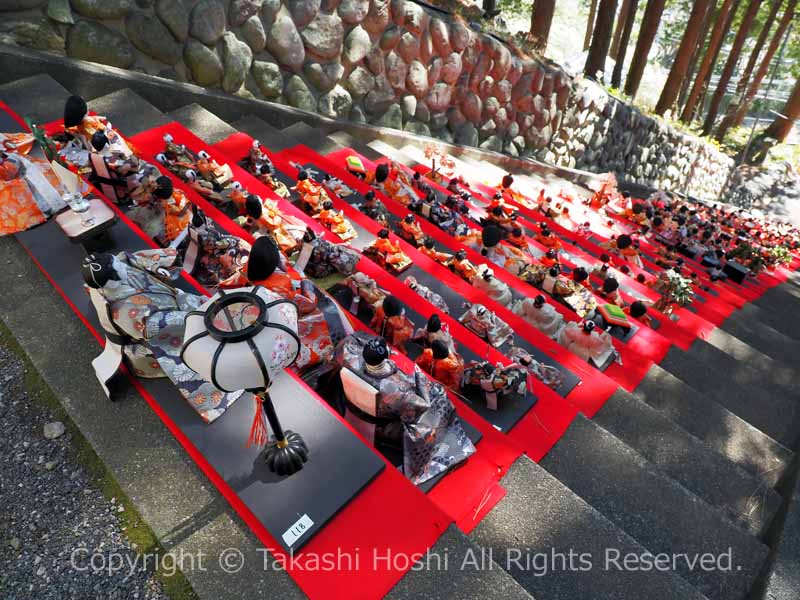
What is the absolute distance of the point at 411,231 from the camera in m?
6.62

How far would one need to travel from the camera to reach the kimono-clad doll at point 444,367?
14.1 ft

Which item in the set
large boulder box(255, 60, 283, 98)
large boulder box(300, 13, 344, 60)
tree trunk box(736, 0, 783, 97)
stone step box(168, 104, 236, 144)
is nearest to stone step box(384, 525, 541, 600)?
stone step box(168, 104, 236, 144)

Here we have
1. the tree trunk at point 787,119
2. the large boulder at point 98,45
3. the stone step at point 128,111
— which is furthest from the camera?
the tree trunk at point 787,119

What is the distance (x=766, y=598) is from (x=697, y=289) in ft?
21.5

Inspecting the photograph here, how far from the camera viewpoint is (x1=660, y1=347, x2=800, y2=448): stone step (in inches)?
220

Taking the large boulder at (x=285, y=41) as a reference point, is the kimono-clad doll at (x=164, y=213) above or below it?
below

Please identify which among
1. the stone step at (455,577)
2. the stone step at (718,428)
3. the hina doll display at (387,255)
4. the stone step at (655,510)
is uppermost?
the stone step at (455,577)

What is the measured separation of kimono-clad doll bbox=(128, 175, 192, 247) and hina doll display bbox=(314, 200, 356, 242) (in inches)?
62.3

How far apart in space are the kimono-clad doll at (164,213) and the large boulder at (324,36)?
4.40 m

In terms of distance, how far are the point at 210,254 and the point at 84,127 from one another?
1991 mm

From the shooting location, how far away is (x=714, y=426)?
5.02 metres

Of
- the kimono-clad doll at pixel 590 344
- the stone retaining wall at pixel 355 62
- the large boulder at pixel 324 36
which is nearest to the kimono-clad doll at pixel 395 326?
the kimono-clad doll at pixel 590 344

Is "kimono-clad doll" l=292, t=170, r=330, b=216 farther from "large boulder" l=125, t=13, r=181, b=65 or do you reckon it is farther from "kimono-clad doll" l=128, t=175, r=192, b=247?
"large boulder" l=125, t=13, r=181, b=65

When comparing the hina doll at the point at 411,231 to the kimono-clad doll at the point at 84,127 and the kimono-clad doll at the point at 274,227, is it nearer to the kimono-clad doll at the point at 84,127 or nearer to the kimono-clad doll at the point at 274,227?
the kimono-clad doll at the point at 274,227
